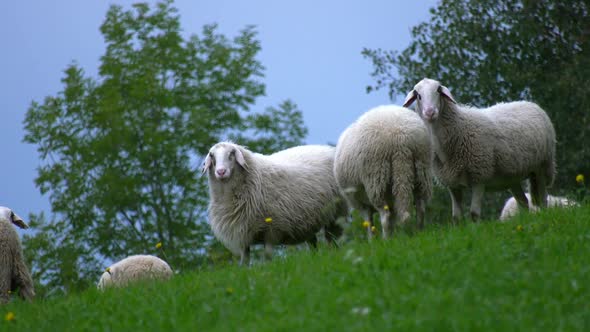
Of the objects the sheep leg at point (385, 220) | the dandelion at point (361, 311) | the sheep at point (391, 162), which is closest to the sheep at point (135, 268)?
the sheep at point (391, 162)

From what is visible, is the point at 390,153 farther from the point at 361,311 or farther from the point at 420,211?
the point at 361,311

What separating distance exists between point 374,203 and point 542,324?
498 centimetres

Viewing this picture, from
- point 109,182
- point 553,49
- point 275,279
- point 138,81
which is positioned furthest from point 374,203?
point 138,81

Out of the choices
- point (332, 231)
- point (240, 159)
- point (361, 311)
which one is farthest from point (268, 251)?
point (361, 311)

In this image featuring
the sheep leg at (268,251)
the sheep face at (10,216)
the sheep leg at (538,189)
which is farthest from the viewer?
the sheep leg at (538,189)

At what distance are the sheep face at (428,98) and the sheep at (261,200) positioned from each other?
1.88 metres

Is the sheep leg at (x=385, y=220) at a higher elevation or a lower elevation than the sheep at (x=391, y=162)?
lower

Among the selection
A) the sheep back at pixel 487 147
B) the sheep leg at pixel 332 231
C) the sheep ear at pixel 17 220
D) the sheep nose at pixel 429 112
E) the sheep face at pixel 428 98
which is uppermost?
the sheep face at pixel 428 98

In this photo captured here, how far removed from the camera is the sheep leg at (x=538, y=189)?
41.0 feet

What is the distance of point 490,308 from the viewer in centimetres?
586

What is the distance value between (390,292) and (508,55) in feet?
70.6

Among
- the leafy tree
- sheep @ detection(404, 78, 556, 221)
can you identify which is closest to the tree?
the leafy tree

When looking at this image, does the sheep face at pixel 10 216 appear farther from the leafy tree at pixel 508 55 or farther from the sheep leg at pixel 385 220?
the leafy tree at pixel 508 55

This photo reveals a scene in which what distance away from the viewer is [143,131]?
35719 millimetres
